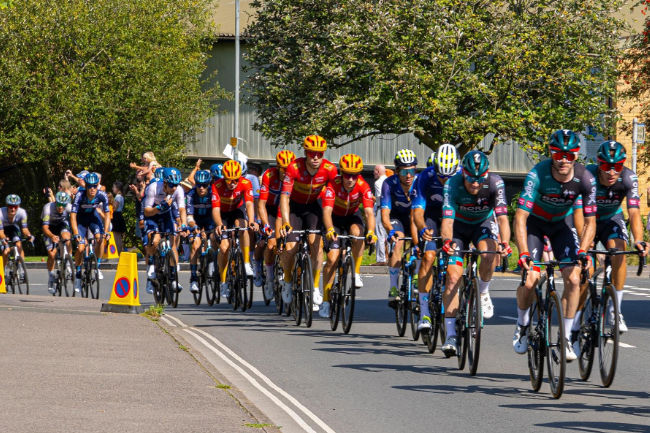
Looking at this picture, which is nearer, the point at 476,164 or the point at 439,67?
the point at 476,164

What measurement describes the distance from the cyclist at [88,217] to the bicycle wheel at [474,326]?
9.71m

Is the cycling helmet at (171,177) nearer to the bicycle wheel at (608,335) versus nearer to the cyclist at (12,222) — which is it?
the cyclist at (12,222)

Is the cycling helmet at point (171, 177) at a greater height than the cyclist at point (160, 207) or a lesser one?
greater

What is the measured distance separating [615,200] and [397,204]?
283 centimetres

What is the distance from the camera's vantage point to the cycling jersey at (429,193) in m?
12.2

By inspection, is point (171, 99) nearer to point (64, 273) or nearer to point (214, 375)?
point (64, 273)

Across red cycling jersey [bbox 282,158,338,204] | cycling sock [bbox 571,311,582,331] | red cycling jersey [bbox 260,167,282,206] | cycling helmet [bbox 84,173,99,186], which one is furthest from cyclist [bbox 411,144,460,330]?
cycling helmet [bbox 84,173,99,186]

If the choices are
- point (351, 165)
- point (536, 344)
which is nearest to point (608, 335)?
point (536, 344)

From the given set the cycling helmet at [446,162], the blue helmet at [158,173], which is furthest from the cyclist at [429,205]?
the blue helmet at [158,173]

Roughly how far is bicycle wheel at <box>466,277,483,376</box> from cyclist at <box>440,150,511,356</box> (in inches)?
14.8

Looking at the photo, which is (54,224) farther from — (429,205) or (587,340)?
(587,340)

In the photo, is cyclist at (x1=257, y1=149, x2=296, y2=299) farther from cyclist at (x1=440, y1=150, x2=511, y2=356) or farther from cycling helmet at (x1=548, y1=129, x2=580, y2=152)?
cycling helmet at (x1=548, y1=129, x2=580, y2=152)

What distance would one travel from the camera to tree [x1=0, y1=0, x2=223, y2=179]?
133ft

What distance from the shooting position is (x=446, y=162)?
11555mm
